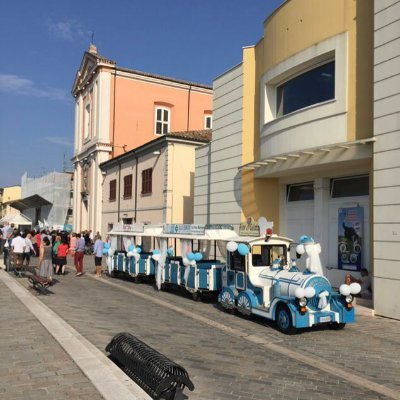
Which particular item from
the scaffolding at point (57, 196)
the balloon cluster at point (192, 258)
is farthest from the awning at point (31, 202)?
the balloon cluster at point (192, 258)

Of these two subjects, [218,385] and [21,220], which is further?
[21,220]

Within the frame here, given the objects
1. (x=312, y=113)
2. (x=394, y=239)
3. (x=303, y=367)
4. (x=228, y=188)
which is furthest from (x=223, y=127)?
(x=303, y=367)

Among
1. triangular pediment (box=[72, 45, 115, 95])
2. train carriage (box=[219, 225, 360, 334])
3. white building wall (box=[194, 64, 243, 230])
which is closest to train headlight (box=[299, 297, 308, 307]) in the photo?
train carriage (box=[219, 225, 360, 334])

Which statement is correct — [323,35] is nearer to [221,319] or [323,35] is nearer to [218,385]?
[221,319]

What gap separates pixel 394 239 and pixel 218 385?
6.17 meters

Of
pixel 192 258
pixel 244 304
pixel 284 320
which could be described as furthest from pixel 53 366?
pixel 192 258

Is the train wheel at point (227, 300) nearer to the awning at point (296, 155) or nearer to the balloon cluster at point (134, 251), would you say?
the awning at point (296, 155)

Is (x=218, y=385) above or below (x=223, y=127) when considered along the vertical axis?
below

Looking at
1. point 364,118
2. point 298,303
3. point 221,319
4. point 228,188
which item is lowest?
point 221,319

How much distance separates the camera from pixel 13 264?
17.2 m

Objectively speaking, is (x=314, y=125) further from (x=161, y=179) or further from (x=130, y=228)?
(x=161, y=179)

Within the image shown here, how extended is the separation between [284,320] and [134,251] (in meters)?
8.62

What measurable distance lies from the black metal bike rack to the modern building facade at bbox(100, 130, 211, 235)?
662 inches

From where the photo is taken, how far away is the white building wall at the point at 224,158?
16.4m
